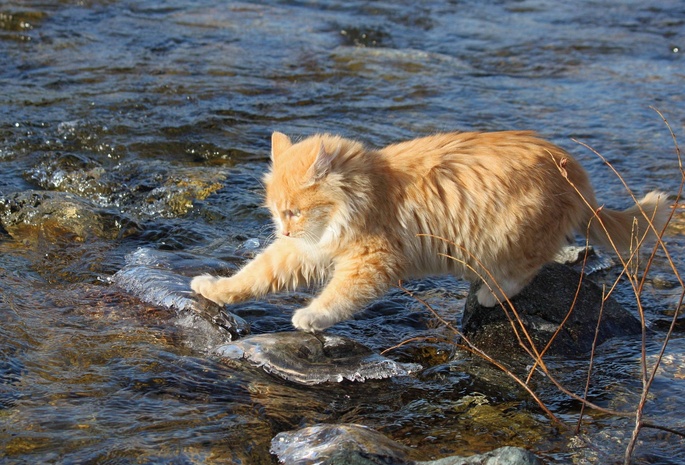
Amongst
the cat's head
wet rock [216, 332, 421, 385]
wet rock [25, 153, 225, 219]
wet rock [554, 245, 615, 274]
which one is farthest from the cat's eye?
wet rock [554, 245, 615, 274]

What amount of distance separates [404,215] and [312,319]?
76cm

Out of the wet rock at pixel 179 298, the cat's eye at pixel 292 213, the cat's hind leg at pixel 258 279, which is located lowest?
the wet rock at pixel 179 298

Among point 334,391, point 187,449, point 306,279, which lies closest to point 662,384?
point 334,391

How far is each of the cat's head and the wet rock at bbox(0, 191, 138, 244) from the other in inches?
67.0

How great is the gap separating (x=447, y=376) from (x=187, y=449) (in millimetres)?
1554

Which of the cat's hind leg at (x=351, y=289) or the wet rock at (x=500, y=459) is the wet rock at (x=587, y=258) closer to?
the cat's hind leg at (x=351, y=289)

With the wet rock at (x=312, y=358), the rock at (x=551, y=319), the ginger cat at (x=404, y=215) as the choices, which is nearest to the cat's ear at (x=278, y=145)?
the ginger cat at (x=404, y=215)

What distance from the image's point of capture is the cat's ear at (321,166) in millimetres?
4246

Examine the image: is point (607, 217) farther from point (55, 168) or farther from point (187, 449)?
point (55, 168)

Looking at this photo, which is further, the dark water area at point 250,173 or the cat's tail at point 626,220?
the cat's tail at point 626,220

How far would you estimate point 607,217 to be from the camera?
16.0 ft

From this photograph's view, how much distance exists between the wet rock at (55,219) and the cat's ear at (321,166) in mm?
1981

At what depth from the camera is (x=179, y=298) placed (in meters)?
4.70

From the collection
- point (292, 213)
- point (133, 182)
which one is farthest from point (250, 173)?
point (292, 213)
